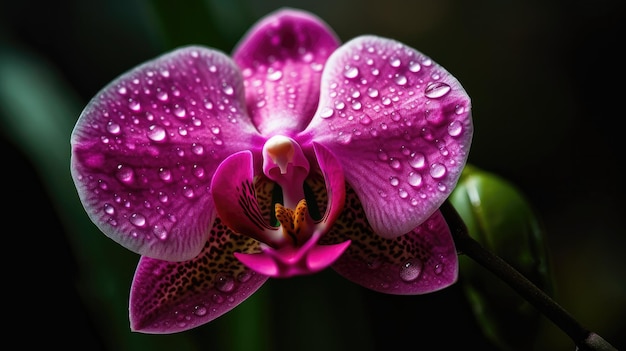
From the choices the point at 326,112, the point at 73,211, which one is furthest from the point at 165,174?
the point at 73,211

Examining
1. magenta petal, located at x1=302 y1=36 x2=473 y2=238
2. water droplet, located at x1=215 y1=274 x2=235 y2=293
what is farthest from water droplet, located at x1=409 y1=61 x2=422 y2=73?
water droplet, located at x1=215 y1=274 x2=235 y2=293

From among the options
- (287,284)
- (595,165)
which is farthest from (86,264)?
(595,165)

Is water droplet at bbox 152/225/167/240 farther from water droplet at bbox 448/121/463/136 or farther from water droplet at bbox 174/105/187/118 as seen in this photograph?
water droplet at bbox 448/121/463/136

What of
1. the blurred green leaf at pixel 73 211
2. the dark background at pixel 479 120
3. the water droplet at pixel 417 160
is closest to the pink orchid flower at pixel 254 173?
the water droplet at pixel 417 160

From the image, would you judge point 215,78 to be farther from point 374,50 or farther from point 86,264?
point 86,264

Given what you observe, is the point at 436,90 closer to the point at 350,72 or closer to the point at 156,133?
the point at 350,72

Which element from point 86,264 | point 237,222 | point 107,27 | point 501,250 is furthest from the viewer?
point 107,27
